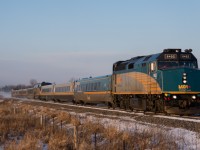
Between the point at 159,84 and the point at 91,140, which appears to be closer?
the point at 91,140

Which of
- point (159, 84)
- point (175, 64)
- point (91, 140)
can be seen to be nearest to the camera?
point (91, 140)

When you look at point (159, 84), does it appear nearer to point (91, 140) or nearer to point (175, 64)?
point (175, 64)

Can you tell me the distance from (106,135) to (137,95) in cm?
1043

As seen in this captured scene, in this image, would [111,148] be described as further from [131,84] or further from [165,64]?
[131,84]

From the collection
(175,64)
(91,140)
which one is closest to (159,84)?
(175,64)

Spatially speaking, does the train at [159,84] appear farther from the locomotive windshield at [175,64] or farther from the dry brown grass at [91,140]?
the dry brown grass at [91,140]

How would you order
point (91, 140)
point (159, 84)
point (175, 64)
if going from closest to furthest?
point (91, 140), point (159, 84), point (175, 64)

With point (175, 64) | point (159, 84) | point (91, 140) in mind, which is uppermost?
point (175, 64)

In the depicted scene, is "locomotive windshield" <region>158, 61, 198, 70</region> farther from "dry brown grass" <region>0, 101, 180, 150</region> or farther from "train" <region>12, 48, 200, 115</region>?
"dry brown grass" <region>0, 101, 180, 150</region>

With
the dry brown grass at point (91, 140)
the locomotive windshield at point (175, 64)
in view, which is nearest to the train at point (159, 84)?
the locomotive windshield at point (175, 64)

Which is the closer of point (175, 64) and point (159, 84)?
point (159, 84)

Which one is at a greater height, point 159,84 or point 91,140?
point 159,84

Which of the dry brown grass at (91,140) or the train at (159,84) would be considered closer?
the dry brown grass at (91,140)

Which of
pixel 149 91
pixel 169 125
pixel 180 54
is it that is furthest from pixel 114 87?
pixel 169 125
